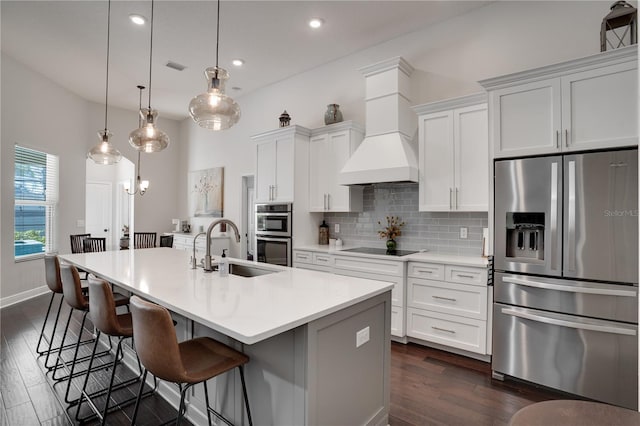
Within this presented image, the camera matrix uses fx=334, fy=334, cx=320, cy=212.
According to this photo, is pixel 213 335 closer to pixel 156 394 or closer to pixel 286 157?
pixel 156 394

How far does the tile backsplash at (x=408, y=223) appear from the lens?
360 centimetres

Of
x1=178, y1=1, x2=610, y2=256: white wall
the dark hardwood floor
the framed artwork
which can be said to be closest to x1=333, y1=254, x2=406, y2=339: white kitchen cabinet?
the dark hardwood floor

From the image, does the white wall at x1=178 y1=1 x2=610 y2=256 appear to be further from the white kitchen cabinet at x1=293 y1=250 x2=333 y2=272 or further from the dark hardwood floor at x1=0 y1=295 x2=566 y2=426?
the dark hardwood floor at x1=0 y1=295 x2=566 y2=426

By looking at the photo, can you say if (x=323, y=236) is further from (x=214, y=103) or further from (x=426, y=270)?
(x=214, y=103)

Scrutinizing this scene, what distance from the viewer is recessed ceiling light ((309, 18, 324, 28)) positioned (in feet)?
12.4

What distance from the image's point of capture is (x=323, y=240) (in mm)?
4766

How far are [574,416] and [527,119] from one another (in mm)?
2323

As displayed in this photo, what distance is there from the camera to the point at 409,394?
8.23ft

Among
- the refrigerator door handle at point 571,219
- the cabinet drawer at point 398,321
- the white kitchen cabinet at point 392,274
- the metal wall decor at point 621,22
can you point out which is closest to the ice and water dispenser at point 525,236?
the refrigerator door handle at point 571,219

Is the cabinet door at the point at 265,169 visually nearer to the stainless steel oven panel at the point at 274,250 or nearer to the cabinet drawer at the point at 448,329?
the stainless steel oven panel at the point at 274,250

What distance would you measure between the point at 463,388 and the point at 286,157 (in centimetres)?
327

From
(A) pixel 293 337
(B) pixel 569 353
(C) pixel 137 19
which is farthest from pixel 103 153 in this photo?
(B) pixel 569 353

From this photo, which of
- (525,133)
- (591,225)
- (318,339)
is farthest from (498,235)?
(318,339)

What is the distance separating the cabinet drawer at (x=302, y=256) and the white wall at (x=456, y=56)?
1.93m
